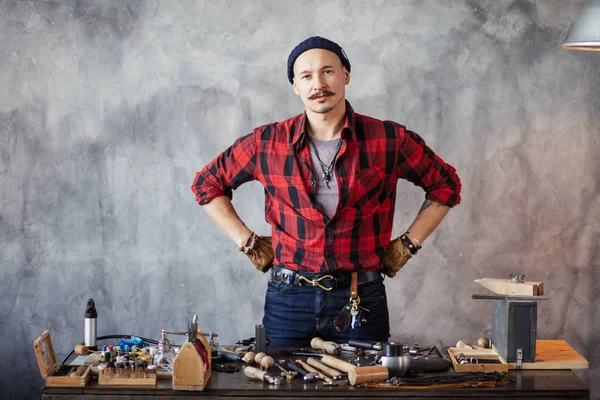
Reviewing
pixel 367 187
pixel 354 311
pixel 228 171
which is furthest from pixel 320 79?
pixel 354 311

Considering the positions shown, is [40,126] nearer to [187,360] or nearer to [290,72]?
[290,72]

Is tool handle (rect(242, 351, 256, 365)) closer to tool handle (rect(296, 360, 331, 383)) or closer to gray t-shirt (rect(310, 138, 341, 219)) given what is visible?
tool handle (rect(296, 360, 331, 383))

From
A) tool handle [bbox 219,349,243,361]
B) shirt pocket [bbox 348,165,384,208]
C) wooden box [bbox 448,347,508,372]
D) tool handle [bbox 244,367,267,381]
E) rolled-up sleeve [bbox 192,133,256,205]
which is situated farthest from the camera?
rolled-up sleeve [bbox 192,133,256,205]

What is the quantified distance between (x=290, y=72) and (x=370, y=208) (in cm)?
75

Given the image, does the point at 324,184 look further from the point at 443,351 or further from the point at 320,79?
the point at 443,351

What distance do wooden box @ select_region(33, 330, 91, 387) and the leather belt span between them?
1.08 meters

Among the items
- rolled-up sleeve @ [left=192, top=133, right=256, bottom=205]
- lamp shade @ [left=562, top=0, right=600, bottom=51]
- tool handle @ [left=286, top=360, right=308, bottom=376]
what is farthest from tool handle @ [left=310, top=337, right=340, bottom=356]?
lamp shade @ [left=562, top=0, right=600, bottom=51]

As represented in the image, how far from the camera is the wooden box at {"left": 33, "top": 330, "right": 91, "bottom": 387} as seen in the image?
2819mm

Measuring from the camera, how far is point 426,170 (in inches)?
155

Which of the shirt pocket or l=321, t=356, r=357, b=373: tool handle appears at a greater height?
the shirt pocket

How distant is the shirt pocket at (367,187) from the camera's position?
145 inches

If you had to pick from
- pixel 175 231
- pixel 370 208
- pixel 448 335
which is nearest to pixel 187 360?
pixel 370 208

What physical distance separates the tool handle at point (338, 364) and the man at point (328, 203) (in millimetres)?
514

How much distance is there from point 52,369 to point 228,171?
1.46 meters
